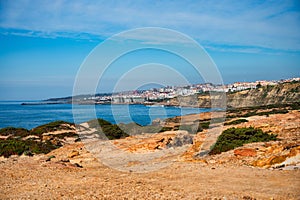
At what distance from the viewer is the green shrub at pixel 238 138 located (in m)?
15.4

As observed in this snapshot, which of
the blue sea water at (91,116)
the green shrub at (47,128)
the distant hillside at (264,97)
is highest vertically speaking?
the distant hillside at (264,97)

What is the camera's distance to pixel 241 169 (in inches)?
420

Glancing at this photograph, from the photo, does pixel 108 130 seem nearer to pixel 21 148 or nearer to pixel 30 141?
pixel 30 141

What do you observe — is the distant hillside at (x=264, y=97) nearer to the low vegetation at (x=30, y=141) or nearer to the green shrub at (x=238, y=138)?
the low vegetation at (x=30, y=141)

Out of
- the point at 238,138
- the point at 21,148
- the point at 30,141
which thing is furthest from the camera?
the point at 30,141

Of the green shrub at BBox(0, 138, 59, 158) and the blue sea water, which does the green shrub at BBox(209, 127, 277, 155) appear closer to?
the green shrub at BBox(0, 138, 59, 158)

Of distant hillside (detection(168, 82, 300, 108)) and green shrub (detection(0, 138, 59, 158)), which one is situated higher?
distant hillside (detection(168, 82, 300, 108))

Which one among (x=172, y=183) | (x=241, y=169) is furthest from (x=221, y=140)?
(x=172, y=183)

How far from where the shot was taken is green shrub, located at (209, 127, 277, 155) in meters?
15.4

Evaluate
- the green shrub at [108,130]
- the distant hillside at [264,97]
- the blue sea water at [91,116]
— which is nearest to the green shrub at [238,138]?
the green shrub at [108,130]

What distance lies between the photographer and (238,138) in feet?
55.0

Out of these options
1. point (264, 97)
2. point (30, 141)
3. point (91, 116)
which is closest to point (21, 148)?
point (30, 141)

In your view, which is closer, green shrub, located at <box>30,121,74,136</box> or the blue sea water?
green shrub, located at <box>30,121,74,136</box>

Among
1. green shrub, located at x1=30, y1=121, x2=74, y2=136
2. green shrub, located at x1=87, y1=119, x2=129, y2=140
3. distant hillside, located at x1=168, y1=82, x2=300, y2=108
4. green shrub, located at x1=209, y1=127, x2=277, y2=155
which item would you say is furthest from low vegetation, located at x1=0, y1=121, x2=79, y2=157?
distant hillside, located at x1=168, y1=82, x2=300, y2=108
